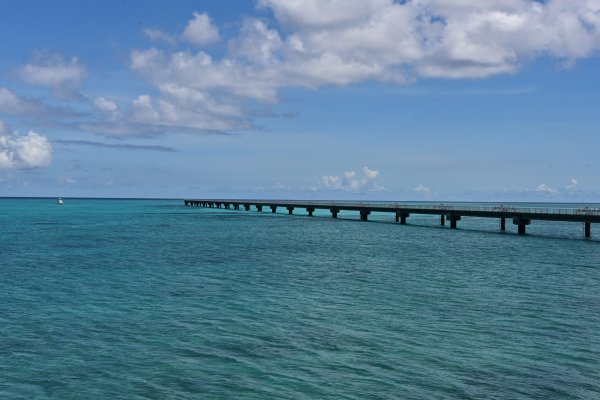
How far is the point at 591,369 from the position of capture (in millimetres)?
17031

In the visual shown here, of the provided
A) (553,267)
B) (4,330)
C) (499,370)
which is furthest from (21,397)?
(553,267)

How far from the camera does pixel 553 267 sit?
42.5 m

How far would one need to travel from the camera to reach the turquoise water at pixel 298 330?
15523mm

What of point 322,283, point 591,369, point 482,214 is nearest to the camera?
point 591,369

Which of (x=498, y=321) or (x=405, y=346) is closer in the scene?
(x=405, y=346)

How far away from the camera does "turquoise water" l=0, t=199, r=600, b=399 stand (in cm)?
1552

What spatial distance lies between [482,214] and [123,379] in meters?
76.0

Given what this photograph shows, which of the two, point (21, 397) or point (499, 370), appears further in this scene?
point (499, 370)

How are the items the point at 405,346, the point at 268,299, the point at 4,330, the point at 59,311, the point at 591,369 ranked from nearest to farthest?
the point at 591,369, the point at 405,346, the point at 4,330, the point at 59,311, the point at 268,299

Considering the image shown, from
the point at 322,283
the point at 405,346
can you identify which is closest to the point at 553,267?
the point at 322,283

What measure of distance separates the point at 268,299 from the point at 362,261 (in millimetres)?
19671

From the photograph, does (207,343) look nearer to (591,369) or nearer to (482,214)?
(591,369)

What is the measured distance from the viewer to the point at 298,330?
21.4 meters

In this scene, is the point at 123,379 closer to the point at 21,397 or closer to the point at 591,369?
the point at 21,397
